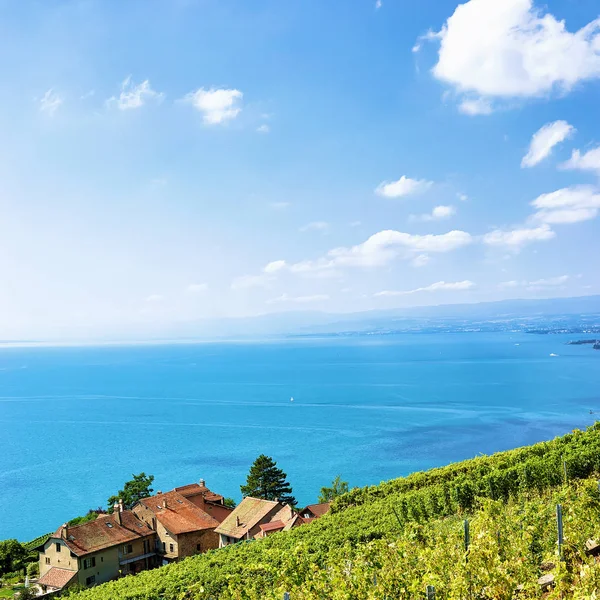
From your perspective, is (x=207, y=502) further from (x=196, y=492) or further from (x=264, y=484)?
(x=264, y=484)

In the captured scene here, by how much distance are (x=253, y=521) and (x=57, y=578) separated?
1140cm

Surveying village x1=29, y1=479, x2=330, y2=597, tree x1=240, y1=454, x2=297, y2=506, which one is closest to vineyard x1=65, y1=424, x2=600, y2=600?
village x1=29, y1=479, x2=330, y2=597

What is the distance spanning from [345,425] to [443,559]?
80524 millimetres

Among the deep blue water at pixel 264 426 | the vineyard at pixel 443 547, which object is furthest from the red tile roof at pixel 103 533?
the deep blue water at pixel 264 426

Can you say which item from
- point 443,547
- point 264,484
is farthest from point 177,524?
point 443,547

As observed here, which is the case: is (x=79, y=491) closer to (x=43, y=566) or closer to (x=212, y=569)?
(x=43, y=566)

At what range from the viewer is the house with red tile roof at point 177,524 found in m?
32.8

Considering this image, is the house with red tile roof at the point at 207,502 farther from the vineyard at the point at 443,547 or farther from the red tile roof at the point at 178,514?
the vineyard at the point at 443,547

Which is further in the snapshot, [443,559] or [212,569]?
[212,569]

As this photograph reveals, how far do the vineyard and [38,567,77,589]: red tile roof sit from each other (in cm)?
938

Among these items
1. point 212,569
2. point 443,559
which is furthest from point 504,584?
point 212,569

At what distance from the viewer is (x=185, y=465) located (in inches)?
2677

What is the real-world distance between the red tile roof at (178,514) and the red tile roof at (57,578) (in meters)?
6.03

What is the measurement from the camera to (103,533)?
31.3 m
